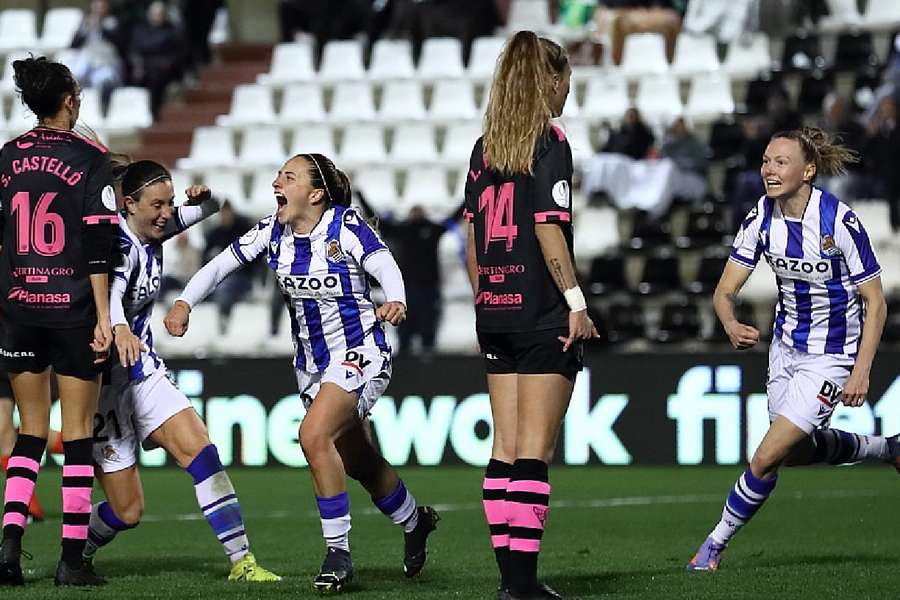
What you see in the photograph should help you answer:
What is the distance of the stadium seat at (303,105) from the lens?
21469 mm

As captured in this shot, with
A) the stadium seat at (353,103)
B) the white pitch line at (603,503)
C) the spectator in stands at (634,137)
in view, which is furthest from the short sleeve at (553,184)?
the stadium seat at (353,103)

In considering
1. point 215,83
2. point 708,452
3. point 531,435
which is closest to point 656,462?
point 708,452

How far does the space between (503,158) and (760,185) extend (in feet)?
34.6

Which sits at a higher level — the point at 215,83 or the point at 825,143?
the point at 215,83

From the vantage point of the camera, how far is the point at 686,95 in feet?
66.0

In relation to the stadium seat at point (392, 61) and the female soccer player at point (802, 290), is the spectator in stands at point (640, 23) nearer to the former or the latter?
the stadium seat at point (392, 61)

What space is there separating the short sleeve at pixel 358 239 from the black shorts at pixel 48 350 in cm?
113

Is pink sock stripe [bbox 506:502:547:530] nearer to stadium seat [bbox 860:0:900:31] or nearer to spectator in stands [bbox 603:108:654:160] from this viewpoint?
spectator in stands [bbox 603:108:654:160]

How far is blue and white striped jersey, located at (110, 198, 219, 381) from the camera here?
25.3 feet

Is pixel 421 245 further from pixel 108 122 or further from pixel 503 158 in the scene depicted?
pixel 503 158

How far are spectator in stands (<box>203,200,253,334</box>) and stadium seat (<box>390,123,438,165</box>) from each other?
7.31 feet

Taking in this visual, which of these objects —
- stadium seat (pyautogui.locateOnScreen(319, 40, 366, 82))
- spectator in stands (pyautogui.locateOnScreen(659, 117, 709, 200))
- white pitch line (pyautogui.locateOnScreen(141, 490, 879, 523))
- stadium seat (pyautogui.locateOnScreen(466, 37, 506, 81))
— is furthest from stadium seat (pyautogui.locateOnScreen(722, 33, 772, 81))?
white pitch line (pyautogui.locateOnScreen(141, 490, 879, 523))

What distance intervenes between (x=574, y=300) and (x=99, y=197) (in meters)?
2.14

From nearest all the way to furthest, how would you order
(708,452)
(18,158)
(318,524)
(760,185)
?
(18,158) → (318,524) → (708,452) → (760,185)
